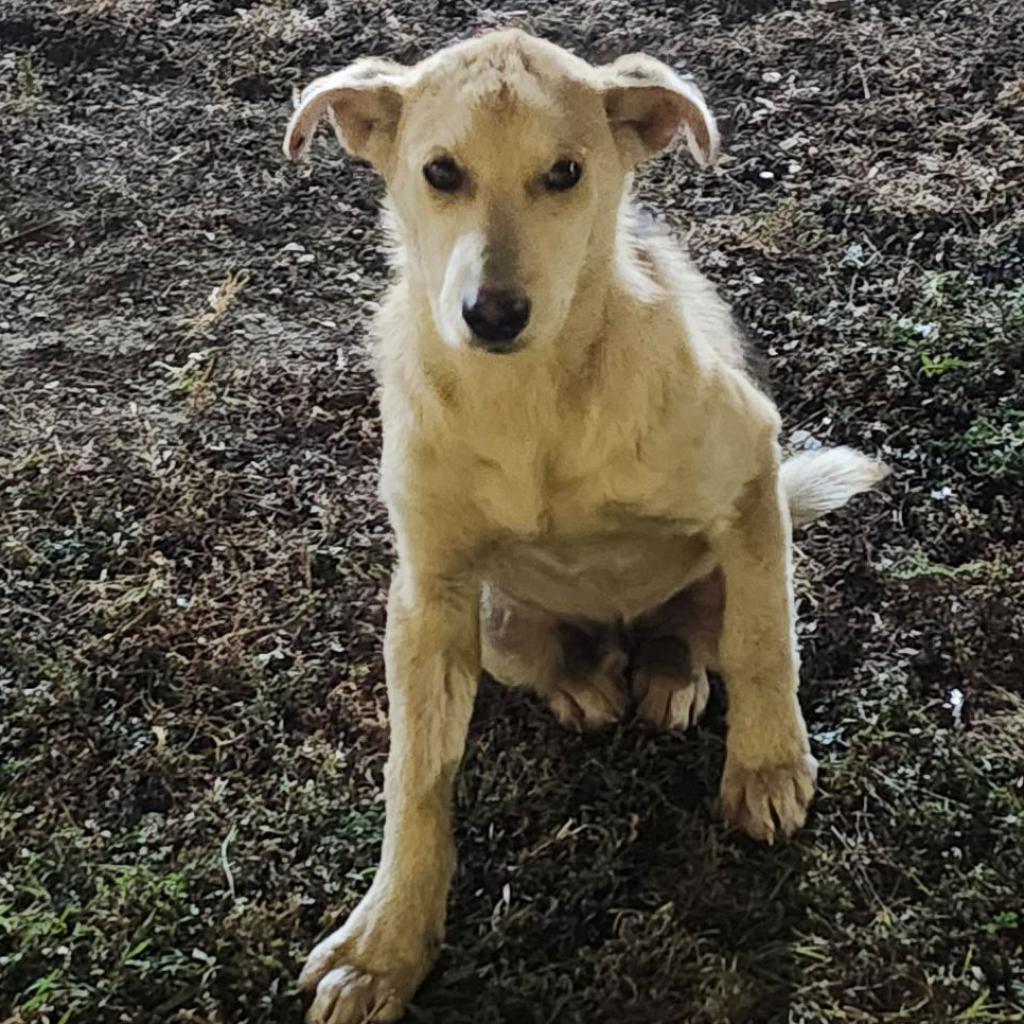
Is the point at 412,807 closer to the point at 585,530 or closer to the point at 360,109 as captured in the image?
the point at 585,530

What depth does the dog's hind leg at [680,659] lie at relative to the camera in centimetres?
335

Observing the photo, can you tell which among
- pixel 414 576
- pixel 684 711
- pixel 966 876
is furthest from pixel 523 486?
pixel 966 876

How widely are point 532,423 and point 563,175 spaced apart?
1.56ft

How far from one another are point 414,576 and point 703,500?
1.92 feet

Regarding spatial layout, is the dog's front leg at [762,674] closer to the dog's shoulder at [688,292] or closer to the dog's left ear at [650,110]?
the dog's shoulder at [688,292]

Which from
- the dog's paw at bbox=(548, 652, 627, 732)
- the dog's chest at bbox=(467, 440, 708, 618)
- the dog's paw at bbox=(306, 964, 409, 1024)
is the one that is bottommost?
the dog's paw at bbox=(306, 964, 409, 1024)

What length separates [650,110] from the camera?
9.37 feet

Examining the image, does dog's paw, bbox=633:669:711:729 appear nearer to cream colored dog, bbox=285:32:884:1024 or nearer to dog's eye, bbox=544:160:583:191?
cream colored dog, bbox=285:32:884:1024

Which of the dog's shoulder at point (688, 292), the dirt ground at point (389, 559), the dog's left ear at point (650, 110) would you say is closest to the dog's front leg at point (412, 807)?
the dirt ground at point (389, 559)

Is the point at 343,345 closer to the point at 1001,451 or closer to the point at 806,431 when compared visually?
the point at 806,431

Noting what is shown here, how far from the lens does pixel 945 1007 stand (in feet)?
9.22

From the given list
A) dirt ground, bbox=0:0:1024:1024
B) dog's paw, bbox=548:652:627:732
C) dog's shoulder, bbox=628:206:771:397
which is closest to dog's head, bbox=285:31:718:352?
dog's shoulder, bbox=628:206:771:397

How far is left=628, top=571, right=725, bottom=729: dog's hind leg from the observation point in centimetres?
335

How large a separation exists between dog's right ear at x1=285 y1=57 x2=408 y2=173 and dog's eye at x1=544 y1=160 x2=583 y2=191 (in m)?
0.37
